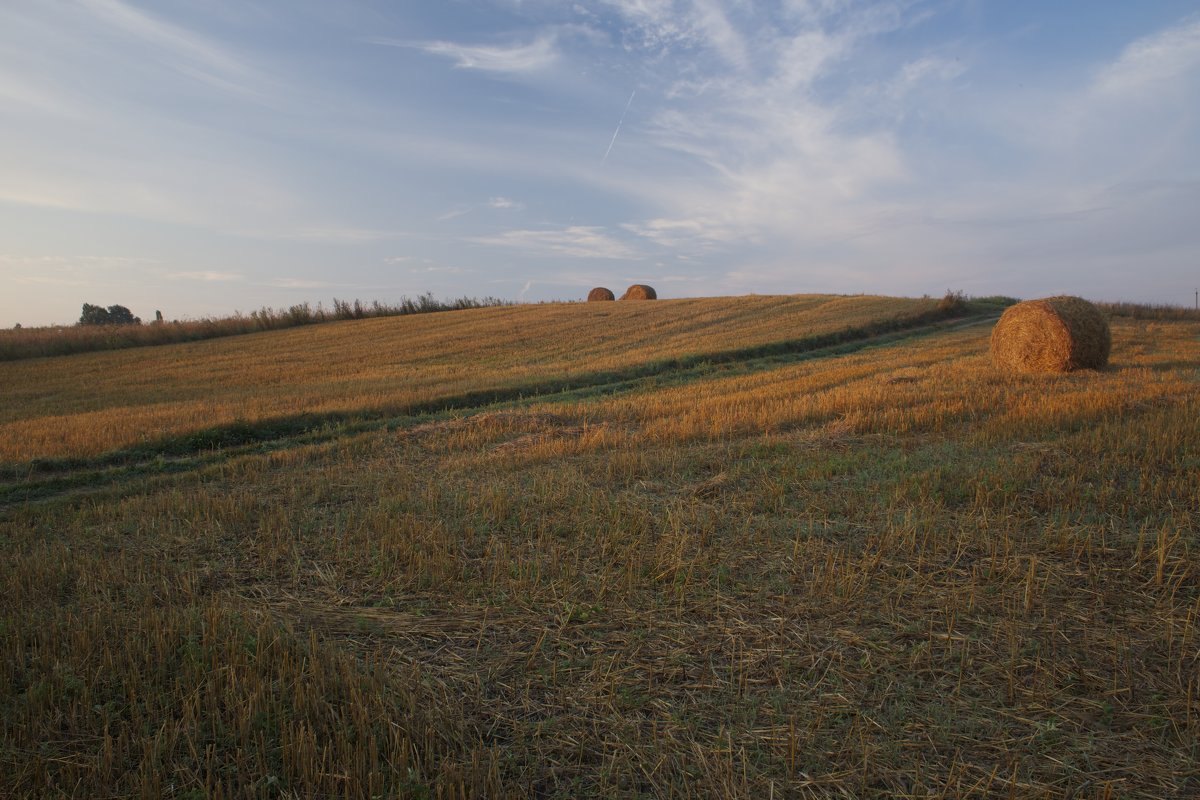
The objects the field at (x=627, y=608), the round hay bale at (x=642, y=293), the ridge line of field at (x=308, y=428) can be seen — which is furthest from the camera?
the round hay bale at (x=642, y=293)

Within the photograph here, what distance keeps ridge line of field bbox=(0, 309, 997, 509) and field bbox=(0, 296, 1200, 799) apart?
0.43 ft

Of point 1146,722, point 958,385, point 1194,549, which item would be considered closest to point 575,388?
point 958,385

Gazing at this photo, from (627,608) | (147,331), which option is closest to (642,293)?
(147,331)

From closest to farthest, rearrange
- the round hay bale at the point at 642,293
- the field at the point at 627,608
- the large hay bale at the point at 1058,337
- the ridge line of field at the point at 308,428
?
the field at the point at 627,608 → the ridge line of field at the point at 308,428 → the large hay bale at the point at 1058,337 → the round hay bale at the point at 642,293

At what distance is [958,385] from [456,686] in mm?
12791

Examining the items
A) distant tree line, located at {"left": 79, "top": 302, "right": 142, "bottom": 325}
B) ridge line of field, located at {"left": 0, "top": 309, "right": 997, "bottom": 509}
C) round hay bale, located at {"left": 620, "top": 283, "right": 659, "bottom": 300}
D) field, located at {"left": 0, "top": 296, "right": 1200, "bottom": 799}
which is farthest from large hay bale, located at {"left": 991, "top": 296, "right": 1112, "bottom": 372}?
distant tree line, located at {"left": 79, "top": 302, "right": 142, "bottom": 325}

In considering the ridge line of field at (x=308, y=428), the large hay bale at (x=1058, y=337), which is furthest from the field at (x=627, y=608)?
the large hay bale at (x=1058, y=337)

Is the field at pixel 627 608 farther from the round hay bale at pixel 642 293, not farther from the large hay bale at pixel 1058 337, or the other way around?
the round hay bale at pixel 642 293

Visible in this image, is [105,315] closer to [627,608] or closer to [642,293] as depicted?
[642,293]

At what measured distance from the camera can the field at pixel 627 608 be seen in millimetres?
3291

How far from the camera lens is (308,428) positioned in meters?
13.3

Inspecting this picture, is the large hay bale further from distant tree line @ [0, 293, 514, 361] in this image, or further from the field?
distant tree line @ [0, 293, 514, 361]

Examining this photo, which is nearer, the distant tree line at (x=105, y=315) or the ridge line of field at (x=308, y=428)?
the ridge line of field at (x=308, y=428)

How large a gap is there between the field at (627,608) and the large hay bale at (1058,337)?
4.84m
